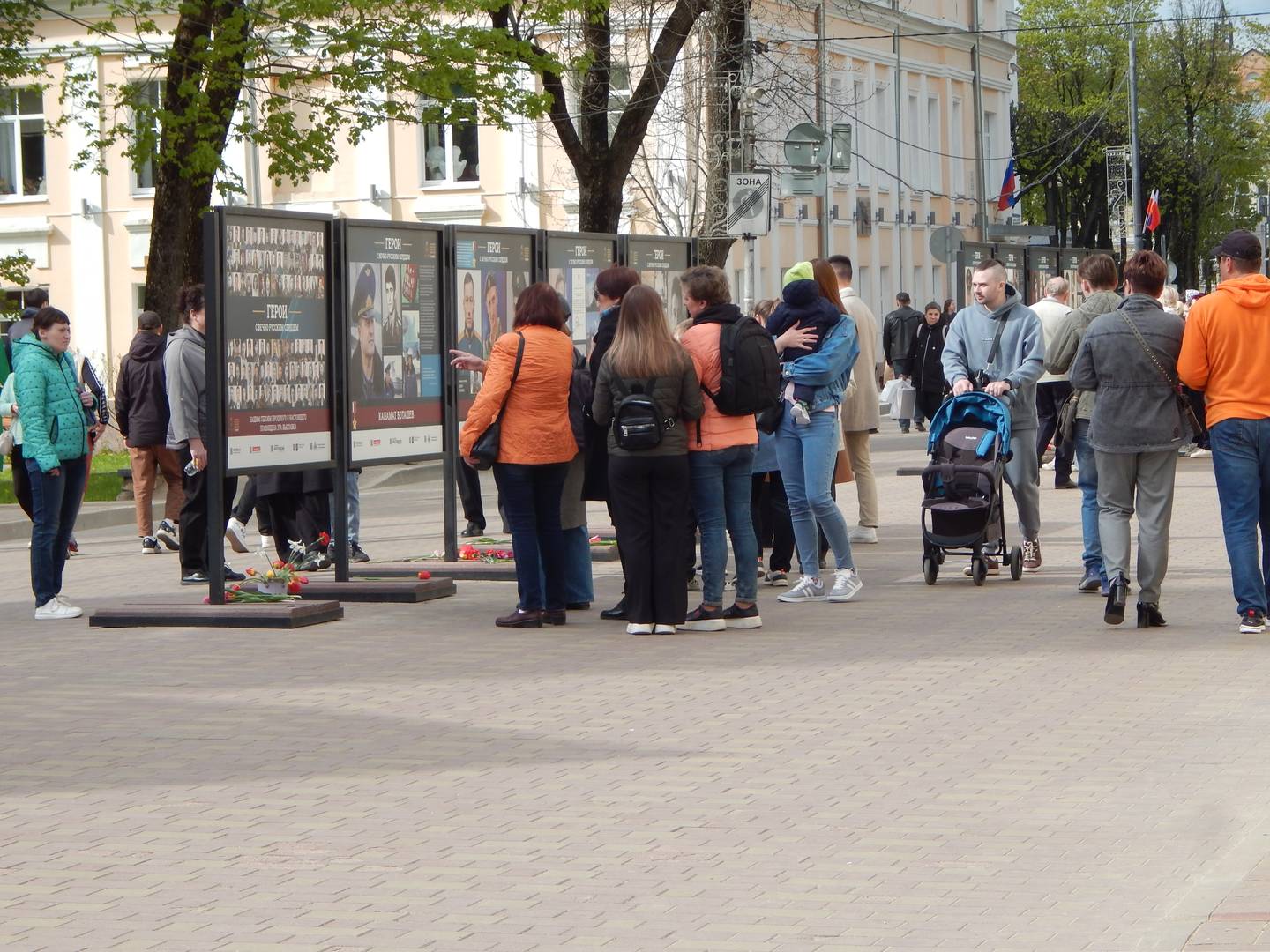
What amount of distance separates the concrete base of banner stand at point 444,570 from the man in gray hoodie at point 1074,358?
3.65m

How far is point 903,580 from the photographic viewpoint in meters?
13.6

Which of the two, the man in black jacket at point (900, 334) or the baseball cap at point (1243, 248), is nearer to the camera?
the baseball cap at point (1243, 248)

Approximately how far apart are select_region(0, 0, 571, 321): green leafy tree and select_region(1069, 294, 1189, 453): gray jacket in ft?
46.4

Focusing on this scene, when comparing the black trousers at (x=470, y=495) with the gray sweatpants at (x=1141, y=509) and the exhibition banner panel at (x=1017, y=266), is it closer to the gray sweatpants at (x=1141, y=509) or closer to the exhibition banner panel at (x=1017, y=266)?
the gray sweatpants at (x=1141, y=509)

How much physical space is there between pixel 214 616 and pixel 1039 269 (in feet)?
51.0

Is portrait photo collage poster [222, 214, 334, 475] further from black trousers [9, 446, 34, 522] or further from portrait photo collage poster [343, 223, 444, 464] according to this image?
black trousers [9, 446, 34, 522]

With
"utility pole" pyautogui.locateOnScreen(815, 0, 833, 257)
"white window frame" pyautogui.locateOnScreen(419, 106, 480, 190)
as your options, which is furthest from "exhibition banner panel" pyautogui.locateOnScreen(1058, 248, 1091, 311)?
"white window frame" pyautogui.locateOnScreen(419, 106, 480, 190)

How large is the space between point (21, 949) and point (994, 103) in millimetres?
59360

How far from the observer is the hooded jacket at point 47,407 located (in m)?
12.3

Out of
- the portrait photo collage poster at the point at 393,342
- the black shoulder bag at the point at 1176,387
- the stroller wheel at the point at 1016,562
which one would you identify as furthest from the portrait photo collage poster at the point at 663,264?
the black shoulder bag at the point at 1176,387

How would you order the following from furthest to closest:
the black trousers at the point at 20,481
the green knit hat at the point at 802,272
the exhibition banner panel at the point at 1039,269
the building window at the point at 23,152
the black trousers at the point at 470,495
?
1. the building window at the point at 23,152
2. the exhibition banner panel at the point at 1039,269
3. the black trousers at the point at 470,495
4. the black trousers at the point at 20,481
5. the green knit hat at the point at 802,272

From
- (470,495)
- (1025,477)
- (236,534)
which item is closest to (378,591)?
(236,534)

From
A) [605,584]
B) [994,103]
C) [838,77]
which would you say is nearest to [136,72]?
[838,77]

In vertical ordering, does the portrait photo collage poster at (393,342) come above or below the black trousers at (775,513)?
above
